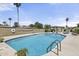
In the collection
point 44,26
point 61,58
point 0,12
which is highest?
point 0,12

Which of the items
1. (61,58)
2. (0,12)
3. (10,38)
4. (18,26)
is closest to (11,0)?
(0,12)

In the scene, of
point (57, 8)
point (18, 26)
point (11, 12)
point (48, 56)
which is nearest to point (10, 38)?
point (18, 26)

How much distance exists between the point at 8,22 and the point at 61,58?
109 inches

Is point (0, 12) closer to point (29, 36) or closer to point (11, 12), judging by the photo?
point (11, 12)

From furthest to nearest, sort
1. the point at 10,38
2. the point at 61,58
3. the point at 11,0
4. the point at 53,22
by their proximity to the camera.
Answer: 1. the point at 10,38
2. the point at 53,22
3. the point at 11,0
4. the point at 61,58

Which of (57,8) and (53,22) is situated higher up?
(57,8)

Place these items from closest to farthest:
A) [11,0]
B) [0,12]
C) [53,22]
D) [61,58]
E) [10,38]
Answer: [61,58], [11,0], [0,12], [53,22], [10,38]

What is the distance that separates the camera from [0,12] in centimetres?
716

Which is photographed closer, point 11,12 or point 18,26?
point 11,12

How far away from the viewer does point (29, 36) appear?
991cm

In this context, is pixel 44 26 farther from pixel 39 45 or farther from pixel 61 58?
pixel 61 58

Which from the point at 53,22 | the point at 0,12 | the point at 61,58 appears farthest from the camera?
the point at 53,22

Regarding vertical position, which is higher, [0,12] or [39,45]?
[0,12]

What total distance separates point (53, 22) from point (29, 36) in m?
2.34
